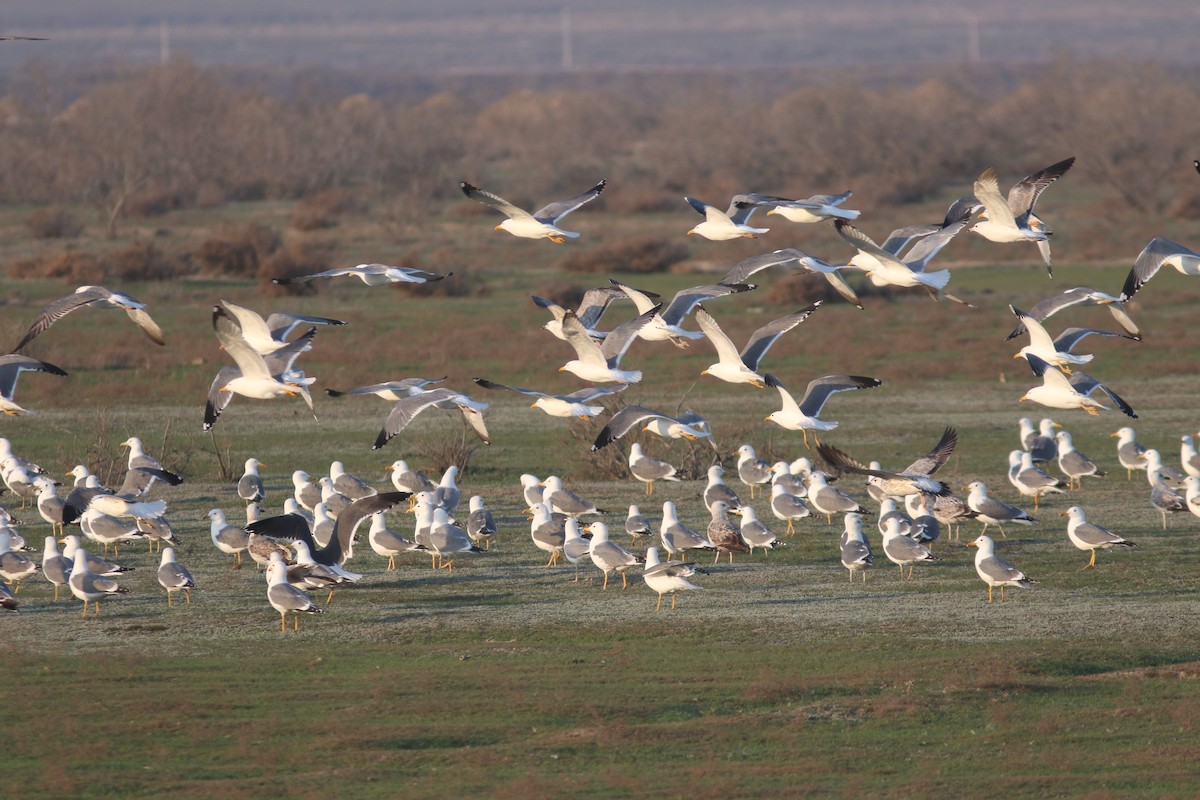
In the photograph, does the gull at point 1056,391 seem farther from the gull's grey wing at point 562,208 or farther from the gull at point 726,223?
the gull's grey wing at point 562,208

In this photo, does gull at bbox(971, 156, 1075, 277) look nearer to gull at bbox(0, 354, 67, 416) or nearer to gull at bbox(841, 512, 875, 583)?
gull at bbox(841, 512, 875, 583)

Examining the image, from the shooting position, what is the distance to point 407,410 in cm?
1460

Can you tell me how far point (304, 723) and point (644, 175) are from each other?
197 feet

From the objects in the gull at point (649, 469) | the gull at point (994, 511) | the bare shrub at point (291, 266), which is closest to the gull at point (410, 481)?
the gull at point (649, 469)

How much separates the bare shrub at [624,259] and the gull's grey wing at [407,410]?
2774cm

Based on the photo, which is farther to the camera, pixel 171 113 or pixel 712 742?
pixel 171 113

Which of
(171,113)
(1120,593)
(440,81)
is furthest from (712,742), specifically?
(440,81)

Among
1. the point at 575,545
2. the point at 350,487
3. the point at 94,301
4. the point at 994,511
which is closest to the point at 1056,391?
the point at 994,511

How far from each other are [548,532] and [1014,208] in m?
4.61

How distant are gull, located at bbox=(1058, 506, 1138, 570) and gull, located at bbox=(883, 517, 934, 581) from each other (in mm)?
1304

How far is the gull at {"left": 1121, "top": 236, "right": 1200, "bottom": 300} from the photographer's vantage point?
14.0 metres

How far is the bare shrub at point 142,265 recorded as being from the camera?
1555 inches

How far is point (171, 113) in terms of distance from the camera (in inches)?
3086

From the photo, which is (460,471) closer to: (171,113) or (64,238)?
(64,238)
